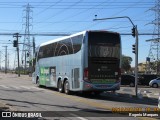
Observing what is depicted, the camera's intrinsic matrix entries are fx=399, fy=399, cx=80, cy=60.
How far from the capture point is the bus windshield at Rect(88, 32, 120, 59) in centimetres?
2478

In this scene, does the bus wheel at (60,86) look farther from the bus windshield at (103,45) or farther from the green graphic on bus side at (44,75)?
the bus windshield at (103,45)

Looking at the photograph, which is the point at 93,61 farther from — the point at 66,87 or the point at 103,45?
the point at 66,87

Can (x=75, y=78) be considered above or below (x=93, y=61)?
below

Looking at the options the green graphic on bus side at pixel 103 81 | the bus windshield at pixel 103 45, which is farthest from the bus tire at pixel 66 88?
the bus windshield at pixel 103 45

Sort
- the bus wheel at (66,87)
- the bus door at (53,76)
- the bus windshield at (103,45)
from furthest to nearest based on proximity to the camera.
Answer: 1. the bus door at (53,76)
2. the bus wheel at (66,87)
3. the bus windshield at (103,45)

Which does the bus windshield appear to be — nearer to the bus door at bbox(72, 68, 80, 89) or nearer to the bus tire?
the bus door at bbox(72, 68, 80, 89)

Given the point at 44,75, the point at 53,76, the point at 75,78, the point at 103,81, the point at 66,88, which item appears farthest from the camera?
the point at 44,75

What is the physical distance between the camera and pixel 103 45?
82.3 feet

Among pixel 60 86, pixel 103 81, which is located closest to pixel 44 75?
pixel 60 86

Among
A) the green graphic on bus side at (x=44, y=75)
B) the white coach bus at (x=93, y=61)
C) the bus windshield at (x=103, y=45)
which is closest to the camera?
the white coach bus at (x=93, y=61)

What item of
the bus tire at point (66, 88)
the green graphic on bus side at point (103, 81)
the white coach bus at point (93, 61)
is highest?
the white coach bus at point (93, 61)

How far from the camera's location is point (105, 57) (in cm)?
2498

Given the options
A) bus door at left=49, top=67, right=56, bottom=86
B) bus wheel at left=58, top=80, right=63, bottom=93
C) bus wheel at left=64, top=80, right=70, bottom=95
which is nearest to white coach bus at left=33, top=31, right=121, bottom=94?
bus wheel at left=64, top=80, right=70, bottom=95

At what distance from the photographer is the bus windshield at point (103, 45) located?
2478 cm
